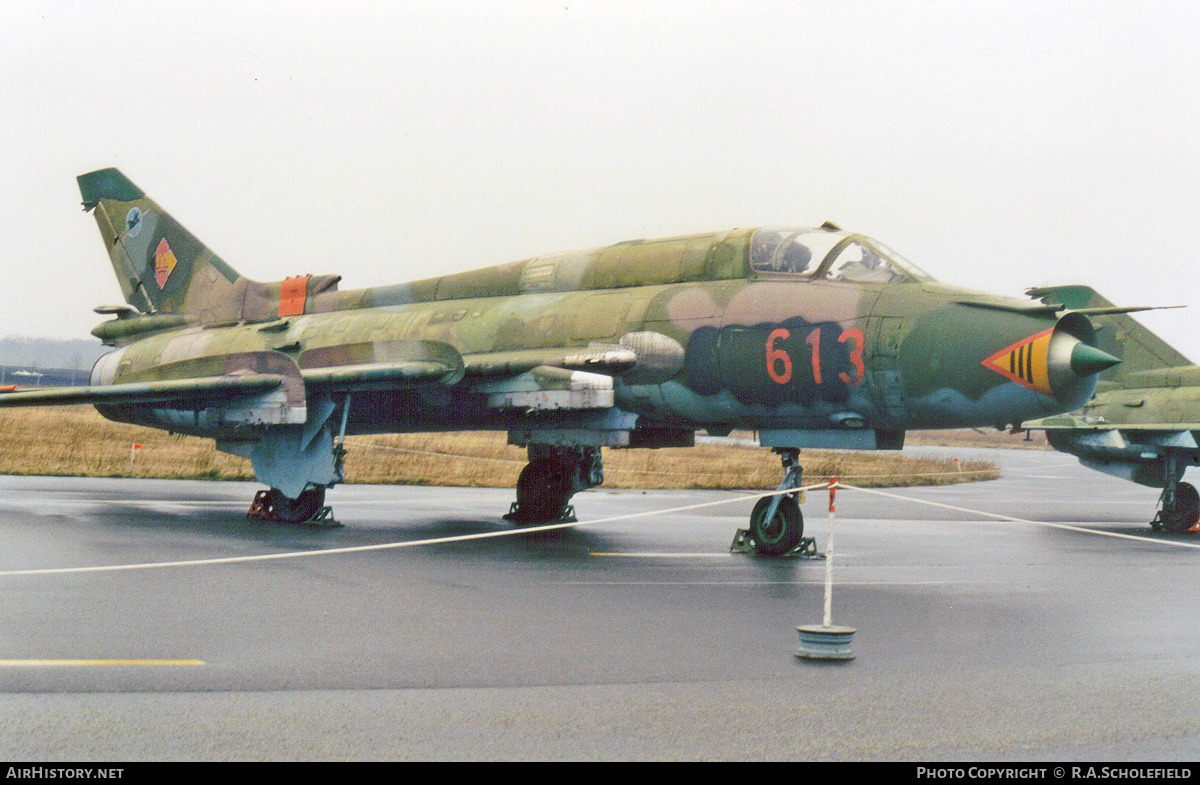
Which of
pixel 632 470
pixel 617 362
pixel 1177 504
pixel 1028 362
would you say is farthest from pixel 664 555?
pixel 632 470

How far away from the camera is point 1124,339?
57.3ft

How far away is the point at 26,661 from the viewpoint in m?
5.90

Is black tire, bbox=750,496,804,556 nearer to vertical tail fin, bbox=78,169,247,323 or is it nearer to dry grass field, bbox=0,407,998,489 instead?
vertical tail fin, bbox=78,169,247,323

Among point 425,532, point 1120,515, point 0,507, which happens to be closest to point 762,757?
point 425,532

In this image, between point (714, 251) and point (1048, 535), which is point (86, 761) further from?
point (1048, 535)

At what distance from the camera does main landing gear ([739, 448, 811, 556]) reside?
38.0 feet

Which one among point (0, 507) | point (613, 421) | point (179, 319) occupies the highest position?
point (179, 319)

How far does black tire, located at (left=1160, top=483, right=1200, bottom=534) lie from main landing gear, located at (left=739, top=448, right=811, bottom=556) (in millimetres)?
7355

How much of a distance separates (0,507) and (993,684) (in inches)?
548

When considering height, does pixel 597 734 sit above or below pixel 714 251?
below

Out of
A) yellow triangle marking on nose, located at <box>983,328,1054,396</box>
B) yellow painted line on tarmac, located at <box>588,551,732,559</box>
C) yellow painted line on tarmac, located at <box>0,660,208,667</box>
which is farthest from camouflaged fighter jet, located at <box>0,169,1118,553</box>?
yellow painted line on tarmac, located at <box>0,660,208,667</box>

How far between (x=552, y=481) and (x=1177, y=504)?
889 cm

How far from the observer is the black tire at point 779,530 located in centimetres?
1159

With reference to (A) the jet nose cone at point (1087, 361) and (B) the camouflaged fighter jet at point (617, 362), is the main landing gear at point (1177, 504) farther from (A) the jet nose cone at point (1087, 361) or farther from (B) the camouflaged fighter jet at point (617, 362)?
(A) the jet nose cone at point (1087, 361)
